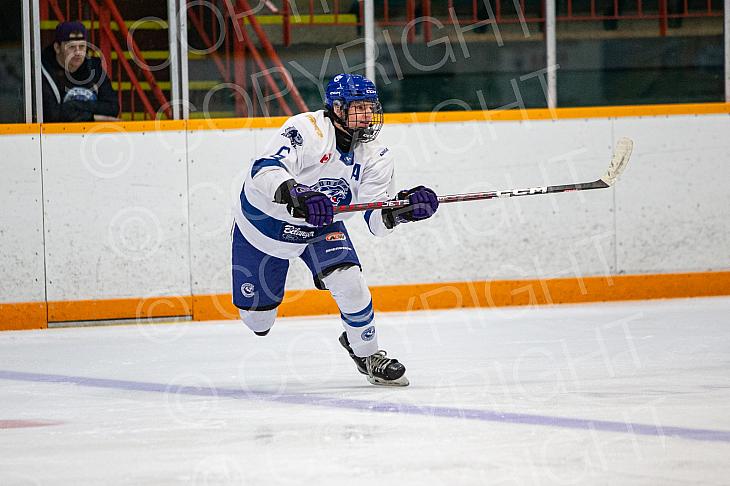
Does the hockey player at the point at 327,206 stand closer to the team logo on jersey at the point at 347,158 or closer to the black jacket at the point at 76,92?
the team logo on jersey at the point at 347,158

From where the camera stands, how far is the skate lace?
154 inches

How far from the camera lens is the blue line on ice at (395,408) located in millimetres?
2953

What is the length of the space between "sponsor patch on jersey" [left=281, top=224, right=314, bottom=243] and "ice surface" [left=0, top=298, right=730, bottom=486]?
464 millimetres

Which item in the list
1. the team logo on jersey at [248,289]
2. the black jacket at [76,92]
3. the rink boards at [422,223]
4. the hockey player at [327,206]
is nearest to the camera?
the hockey player at [327,206]

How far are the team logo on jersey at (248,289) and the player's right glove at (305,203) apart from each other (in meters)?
0.50

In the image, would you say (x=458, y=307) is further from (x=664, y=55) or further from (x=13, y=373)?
(x=664, y=55)

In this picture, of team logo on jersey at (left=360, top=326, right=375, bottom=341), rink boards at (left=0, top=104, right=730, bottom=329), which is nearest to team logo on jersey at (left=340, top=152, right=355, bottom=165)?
team logo on jersey at (left=360, top=326, right=375, bottom=341)

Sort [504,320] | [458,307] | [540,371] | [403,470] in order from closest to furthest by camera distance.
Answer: [403,470] < [540,371] < [504,320] < [458,307]

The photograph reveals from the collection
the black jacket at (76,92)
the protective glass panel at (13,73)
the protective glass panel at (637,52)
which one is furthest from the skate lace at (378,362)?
the protective glass panel at (637,52)

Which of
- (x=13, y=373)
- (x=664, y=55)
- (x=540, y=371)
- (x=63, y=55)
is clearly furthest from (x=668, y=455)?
(x=664, y=55)

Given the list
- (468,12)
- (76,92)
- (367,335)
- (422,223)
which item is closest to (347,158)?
(367,335)

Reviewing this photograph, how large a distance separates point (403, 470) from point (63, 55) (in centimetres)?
400

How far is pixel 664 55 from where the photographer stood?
27.5ft

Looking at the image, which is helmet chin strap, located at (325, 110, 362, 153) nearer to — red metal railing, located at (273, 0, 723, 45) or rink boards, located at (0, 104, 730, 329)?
rink boards, located at (0, 104, 730, 329)
